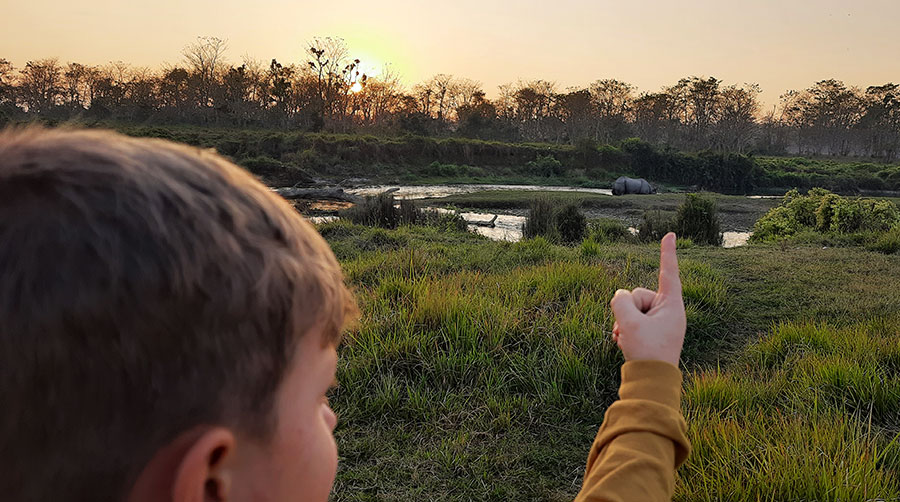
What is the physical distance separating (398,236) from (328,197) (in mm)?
10098

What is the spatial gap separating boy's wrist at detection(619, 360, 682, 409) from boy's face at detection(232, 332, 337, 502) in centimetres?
49

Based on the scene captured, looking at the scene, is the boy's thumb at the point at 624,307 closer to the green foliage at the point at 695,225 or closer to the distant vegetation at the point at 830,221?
the distant vegetation at the point at 830,221

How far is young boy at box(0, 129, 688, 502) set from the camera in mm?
455

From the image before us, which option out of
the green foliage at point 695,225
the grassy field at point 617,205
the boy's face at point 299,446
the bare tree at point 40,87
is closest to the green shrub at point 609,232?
the green foliage at point 695,225

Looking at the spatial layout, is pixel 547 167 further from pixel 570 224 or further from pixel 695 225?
pixel 570 224

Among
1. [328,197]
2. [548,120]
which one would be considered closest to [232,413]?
[328,197]

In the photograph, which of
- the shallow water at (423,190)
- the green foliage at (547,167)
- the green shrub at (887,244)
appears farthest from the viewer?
the green foliage at (547,167)

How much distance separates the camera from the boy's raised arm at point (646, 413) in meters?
0.87

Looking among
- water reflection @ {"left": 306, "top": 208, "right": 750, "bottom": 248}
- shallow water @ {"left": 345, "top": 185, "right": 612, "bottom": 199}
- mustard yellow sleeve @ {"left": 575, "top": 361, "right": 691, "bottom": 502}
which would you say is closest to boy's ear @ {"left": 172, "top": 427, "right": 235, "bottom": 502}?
mustard yellow sleeve @ {"left": 575, "top": 361, "right": 691, "bottom": 502}

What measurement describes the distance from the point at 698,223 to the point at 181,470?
422 inches

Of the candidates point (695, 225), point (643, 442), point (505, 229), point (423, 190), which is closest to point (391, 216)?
point (505, 229)

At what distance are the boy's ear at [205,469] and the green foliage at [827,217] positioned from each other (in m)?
10.7

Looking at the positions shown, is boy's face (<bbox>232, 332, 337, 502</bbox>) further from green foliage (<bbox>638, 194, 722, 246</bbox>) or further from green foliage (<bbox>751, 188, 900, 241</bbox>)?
green foliage (<bbox>751, 188, 900, 241</bbox>)

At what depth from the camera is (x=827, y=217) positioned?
10.1m
